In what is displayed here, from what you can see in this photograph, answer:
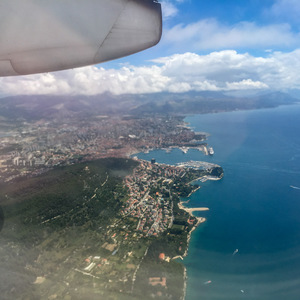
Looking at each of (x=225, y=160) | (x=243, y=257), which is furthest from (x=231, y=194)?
(x=225, y=160)

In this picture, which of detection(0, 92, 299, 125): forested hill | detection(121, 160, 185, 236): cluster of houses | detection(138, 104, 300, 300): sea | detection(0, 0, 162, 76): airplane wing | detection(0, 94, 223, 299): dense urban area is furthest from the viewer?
detection(0, 92, 299, 125): forested hill

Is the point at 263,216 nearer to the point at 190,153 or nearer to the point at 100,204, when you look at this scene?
the point at 100,204

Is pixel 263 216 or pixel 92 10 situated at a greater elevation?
pixel 92 10

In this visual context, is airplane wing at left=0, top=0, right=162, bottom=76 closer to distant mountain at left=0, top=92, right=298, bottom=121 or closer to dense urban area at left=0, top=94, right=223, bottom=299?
dense urban area at left=0, top=94, right=223, bottom=299

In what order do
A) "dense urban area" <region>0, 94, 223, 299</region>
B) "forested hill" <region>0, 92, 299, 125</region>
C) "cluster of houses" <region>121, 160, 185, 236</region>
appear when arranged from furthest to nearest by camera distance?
"forested hill" <region>0, 92, 299, 125</region>
"cluster of houses" <region>121, 160, 185, 236</region>
"dense urban area" <region>0, 94, 223, 299</region>

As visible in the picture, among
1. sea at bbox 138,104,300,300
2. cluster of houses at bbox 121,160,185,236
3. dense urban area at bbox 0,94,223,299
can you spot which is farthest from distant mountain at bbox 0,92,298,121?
sea at bbox 138,104,300,300

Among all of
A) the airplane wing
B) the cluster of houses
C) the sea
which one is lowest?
the sea
